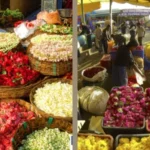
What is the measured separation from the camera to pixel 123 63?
2.04 meters

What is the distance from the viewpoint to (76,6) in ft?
6.32

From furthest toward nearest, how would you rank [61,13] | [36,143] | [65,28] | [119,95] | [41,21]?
[61,13] < [41,21] < [65,28] < [36,143] < [119,95]

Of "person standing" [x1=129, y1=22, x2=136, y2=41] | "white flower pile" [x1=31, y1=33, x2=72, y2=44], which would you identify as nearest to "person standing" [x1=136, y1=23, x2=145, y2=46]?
"person standing" [x1=129, y1=22, x2=136, y2=41]

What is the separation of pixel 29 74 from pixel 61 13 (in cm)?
250

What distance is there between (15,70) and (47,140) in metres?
0.97

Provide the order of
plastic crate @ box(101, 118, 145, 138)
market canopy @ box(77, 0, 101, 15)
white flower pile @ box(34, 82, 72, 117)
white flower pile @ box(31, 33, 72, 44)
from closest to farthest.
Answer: market canopy @ box(77, 0, 101, 15)
plastic crate @ box(101, 118, 145, 138)
white flower pile @ box(34, 82, 72, 117)
white flower pile @ box(31, 33, 72, 44)

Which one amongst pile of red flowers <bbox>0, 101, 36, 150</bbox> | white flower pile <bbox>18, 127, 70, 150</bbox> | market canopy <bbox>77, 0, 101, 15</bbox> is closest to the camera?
market canopy <bbox>77, 0, 101, 15</bbox>

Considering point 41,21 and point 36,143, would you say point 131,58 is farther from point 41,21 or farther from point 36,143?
point 41,21

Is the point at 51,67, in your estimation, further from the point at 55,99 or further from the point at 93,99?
the point at 93,99

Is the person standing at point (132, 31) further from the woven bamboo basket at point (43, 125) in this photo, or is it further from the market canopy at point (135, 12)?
the woven bamboo basket at point (43, 125)

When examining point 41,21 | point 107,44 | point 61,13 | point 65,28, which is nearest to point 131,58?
point 107,44

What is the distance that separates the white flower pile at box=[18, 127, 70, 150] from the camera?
10.3 ft

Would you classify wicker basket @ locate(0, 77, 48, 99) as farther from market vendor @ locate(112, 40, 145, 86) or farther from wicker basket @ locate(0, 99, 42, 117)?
market vendor @ locate(112, 40, 145, 86)

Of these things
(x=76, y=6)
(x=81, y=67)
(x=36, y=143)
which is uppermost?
(x=76, y=6)
